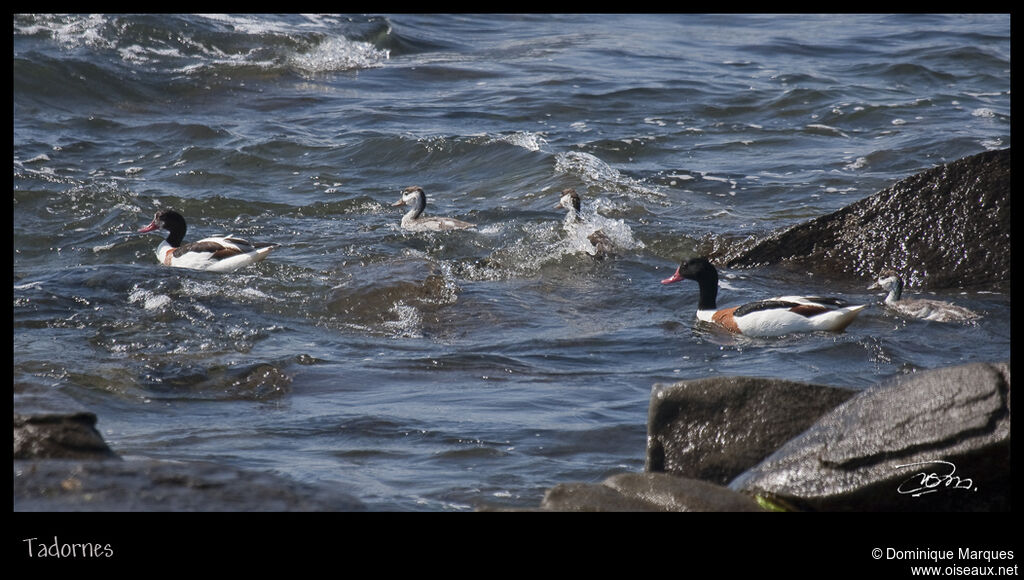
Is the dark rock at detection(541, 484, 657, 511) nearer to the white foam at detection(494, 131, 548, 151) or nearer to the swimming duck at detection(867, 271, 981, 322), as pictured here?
the swimming duck at detection(867, 271, 981, 322)

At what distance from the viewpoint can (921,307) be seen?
9.54 m

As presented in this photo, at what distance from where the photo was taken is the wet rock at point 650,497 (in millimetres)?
4555

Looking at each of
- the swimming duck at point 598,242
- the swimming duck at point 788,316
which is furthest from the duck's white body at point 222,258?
the swimming duck at point 788,316

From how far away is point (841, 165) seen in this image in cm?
1586

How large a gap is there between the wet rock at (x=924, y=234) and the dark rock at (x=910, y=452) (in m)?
6.14

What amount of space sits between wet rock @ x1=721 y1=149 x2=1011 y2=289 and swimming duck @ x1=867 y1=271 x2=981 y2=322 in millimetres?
782

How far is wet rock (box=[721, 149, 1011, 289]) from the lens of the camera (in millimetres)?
10391

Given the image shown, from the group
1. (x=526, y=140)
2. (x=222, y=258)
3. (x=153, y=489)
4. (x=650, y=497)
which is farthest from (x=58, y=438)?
(x=526, y=140)

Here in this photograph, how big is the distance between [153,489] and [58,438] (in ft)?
1.93

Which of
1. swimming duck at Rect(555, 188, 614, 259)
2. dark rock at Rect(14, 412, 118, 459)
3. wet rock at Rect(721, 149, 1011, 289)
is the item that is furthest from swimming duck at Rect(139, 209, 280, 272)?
dark rock at Rect(14, 412, 118, 459)

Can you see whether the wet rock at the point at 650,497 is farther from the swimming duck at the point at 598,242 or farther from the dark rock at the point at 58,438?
the swimming duck at the point at 598,242

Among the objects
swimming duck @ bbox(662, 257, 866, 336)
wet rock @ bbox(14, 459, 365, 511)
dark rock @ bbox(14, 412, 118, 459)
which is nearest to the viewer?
wet rock @ bbox(14, 459, 365, 511)

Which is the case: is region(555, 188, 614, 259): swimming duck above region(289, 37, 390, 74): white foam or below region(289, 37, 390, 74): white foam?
below
